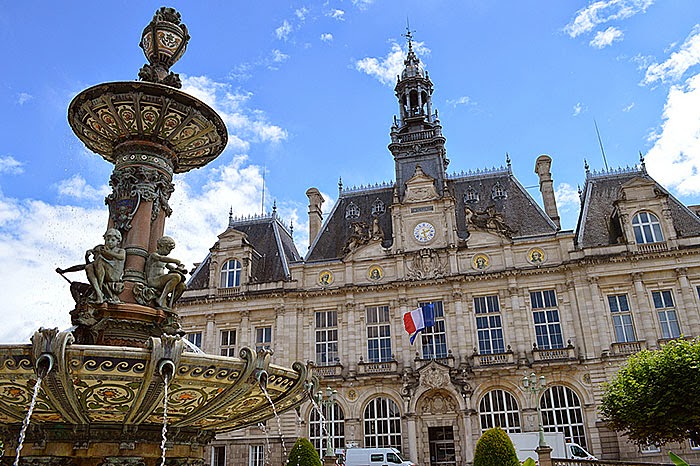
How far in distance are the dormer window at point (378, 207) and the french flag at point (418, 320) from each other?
8818 millimetres

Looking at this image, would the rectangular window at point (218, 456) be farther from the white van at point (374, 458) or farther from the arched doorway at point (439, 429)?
the arched doorway at point (439, 429)

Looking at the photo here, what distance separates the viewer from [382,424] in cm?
2947

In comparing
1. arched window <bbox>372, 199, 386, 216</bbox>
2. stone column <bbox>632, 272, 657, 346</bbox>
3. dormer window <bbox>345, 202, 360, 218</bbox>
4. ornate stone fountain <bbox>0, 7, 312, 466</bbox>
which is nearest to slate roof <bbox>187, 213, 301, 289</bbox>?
dormer window <bbox>345, 202, 360, 218</bbox>

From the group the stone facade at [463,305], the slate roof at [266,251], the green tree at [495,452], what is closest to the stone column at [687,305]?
the stone facade at [463,305]

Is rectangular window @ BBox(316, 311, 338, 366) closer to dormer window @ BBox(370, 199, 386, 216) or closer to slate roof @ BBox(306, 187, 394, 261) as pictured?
slate roof @ BBox(306, 187, 394, 261)

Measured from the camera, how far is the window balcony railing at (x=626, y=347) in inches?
1070

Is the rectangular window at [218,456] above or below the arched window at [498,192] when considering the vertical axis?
below

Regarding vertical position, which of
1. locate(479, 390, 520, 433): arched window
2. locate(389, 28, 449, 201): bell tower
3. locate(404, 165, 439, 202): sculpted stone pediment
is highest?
locate(389, 28, 449, 201): bell tower

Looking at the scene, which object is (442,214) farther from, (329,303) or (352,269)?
(329,303)

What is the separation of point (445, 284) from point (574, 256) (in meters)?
6.71

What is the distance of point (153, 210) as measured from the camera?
369 inches

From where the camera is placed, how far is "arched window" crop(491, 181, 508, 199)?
114 feet

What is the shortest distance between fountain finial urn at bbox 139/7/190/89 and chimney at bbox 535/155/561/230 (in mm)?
27255

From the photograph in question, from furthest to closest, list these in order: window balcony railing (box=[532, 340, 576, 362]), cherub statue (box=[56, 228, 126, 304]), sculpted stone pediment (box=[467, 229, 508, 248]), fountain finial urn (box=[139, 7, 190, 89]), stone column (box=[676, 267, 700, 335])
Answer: sculpted stone pediment (box=[467, 229, 508, 248]) → window balcony railing (box=[532, 340, 576, 362]) → stone column (box=[676, 267, 700, 335]) → fountain finial urn (box=[139, 7, 190, 89]) → cherub statue (box=[56, 228, 126, 304])
